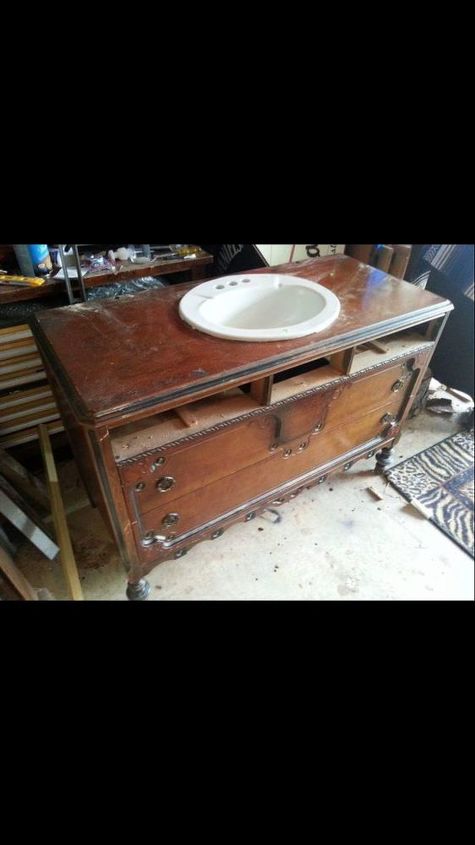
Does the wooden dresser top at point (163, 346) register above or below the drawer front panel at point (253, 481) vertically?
above

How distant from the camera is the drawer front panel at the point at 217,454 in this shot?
89 cm

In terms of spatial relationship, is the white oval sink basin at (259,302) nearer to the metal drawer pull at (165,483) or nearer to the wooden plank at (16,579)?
the metal drawer pull at (165,483)

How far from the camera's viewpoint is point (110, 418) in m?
0.76

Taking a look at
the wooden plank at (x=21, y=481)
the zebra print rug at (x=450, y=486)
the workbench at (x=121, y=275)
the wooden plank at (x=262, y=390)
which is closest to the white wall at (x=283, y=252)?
the workbench at (x=121, y=275)

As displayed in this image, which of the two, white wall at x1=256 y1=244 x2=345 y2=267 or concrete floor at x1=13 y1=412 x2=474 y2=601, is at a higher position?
white wall at x1=256 y1=244 x2=345 y2=267

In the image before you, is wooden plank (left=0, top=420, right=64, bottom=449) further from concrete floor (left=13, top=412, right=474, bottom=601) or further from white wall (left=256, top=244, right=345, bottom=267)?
white wall (left=256, top=244, right=345, bottom=267)

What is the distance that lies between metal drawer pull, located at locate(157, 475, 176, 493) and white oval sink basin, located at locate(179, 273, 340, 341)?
0.38m

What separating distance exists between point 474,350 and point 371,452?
0.51 m

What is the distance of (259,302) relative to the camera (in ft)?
4.07

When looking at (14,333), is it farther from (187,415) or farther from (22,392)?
(187,415)

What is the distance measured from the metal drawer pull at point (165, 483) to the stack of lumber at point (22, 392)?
760 millimetres

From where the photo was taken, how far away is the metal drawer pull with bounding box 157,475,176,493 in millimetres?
925

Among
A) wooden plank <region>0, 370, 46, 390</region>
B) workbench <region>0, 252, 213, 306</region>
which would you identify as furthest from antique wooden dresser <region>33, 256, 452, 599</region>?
wooden plank <region>0, 370, 46, 390</region>

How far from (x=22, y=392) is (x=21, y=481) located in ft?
1.03
